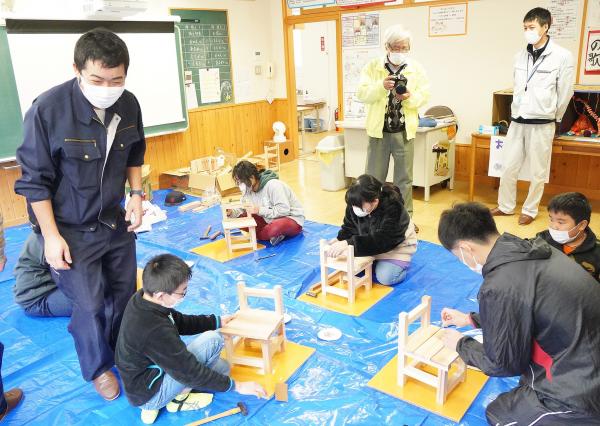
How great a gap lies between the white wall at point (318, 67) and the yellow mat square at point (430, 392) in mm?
6715

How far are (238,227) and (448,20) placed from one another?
3094 millimetres

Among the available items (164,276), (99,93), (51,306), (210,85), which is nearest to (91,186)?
(99,93)

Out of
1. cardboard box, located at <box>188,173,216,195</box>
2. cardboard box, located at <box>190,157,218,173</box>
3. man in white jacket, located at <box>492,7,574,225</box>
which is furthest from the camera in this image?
cardboard box, located at <box>190,157,218,173</box>

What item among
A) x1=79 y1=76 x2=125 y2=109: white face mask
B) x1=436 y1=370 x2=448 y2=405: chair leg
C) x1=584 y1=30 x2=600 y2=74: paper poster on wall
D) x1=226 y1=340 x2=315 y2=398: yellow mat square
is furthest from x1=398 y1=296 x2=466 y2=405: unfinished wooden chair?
x1=584 y1=30 x2=600 y2=74: paper poster on wall

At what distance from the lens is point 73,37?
4.67 m

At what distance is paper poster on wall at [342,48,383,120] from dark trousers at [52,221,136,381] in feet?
13.9

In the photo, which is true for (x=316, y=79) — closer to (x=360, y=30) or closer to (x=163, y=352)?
(x=360, y=30)

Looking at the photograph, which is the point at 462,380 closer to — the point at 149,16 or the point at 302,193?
the point at 302,193

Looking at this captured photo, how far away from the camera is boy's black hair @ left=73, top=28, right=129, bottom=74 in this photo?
168 cm

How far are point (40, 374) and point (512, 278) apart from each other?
219 cm

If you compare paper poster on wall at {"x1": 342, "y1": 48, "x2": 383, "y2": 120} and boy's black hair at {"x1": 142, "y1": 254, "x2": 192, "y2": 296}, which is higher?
paper poster on wall at {"x1": 342, "y1": 48, "x2": 383, "y2": 120}

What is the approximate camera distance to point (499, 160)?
438cm

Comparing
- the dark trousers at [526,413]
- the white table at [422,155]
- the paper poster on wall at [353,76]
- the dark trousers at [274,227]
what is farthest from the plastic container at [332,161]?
the dark trousers at [526,413]

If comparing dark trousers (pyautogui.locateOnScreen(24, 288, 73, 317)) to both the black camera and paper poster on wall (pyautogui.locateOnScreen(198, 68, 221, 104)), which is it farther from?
paper poster on wall (pyautogui.locateOnScreen(198, 68, 221, 104))
